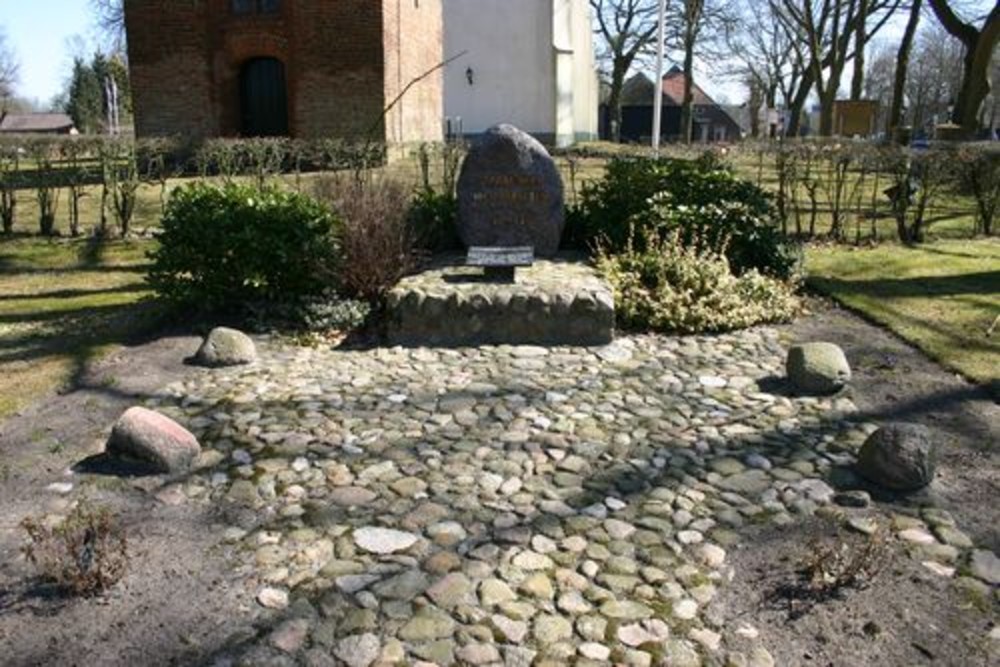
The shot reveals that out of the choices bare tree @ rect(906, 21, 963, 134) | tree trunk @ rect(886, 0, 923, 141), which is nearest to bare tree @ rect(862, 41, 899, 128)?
bare tree @ rect(906, 21, 963, 134)

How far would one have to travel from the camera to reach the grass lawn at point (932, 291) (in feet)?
23.6

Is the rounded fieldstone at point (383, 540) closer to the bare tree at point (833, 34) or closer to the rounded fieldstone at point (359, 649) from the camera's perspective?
the rounded fieldstone at point (359, 649)

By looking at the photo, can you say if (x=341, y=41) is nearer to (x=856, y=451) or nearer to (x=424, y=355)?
(x=424, y=355)

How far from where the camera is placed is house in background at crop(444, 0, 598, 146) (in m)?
33.6

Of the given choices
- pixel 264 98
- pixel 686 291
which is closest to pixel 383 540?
pixel 686 291

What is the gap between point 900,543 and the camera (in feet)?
13.2

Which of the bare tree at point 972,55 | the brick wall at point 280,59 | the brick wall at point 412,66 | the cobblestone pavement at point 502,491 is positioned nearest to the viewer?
the cobblestone pavement at point 502,491

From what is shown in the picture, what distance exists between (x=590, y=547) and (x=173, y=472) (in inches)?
94.6

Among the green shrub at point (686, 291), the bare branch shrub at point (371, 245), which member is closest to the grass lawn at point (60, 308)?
the bare branch shrub at point (371, 245)

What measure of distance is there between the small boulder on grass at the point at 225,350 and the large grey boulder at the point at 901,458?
459 cm

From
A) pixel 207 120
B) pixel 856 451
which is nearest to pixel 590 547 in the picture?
pixel 856 451

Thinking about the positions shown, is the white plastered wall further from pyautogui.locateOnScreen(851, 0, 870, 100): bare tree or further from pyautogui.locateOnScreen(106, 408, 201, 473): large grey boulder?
pyautogui.locateOnScreen(106, 408, 201, 473): large grey boulder

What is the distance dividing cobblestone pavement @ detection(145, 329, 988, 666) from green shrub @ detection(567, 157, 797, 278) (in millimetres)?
2477

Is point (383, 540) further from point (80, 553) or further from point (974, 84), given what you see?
point (974, 84)
